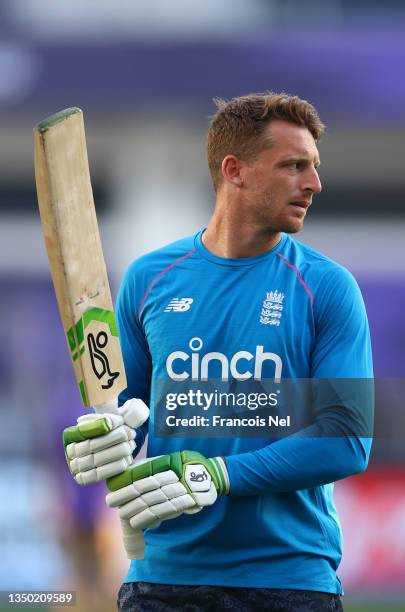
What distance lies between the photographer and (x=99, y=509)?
5859 mm

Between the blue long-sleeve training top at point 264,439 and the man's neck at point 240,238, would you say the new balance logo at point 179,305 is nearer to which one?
the blue long-sleeve training top at point 264,439

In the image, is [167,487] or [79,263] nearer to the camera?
[167,487]

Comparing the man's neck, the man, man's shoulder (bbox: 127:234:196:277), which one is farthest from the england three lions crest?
man's shoulder (bbox: 127:234:196:277)

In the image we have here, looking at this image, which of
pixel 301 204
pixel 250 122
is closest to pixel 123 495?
pixel 301 204

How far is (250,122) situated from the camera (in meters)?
2.50

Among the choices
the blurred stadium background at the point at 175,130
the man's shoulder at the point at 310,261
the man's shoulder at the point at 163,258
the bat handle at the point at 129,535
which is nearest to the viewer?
the bat handle at the point at 129,535

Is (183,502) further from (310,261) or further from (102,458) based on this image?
(310,261)

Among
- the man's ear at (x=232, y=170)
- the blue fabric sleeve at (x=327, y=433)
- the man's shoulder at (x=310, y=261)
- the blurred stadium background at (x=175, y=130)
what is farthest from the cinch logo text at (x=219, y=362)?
the blurred stadium background at (x=175, y=130)

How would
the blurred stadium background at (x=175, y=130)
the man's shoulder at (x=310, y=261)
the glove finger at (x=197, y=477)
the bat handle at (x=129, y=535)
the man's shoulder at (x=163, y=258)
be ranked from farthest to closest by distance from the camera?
the blurred stadium background at (x=175, y=130)
the man's shoulder at (x=163, y=258)
the man's shoulder at (x=310, y=261)
the bat handle at (x=129, y=535)
the glove finger at (x=197, y=477)

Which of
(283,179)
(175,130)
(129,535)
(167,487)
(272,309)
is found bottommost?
(129,535)

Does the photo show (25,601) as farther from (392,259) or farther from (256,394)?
(392,259)

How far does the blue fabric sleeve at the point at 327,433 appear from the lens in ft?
7.56

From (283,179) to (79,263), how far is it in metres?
0.45

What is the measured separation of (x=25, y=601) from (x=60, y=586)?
204 centimetres
